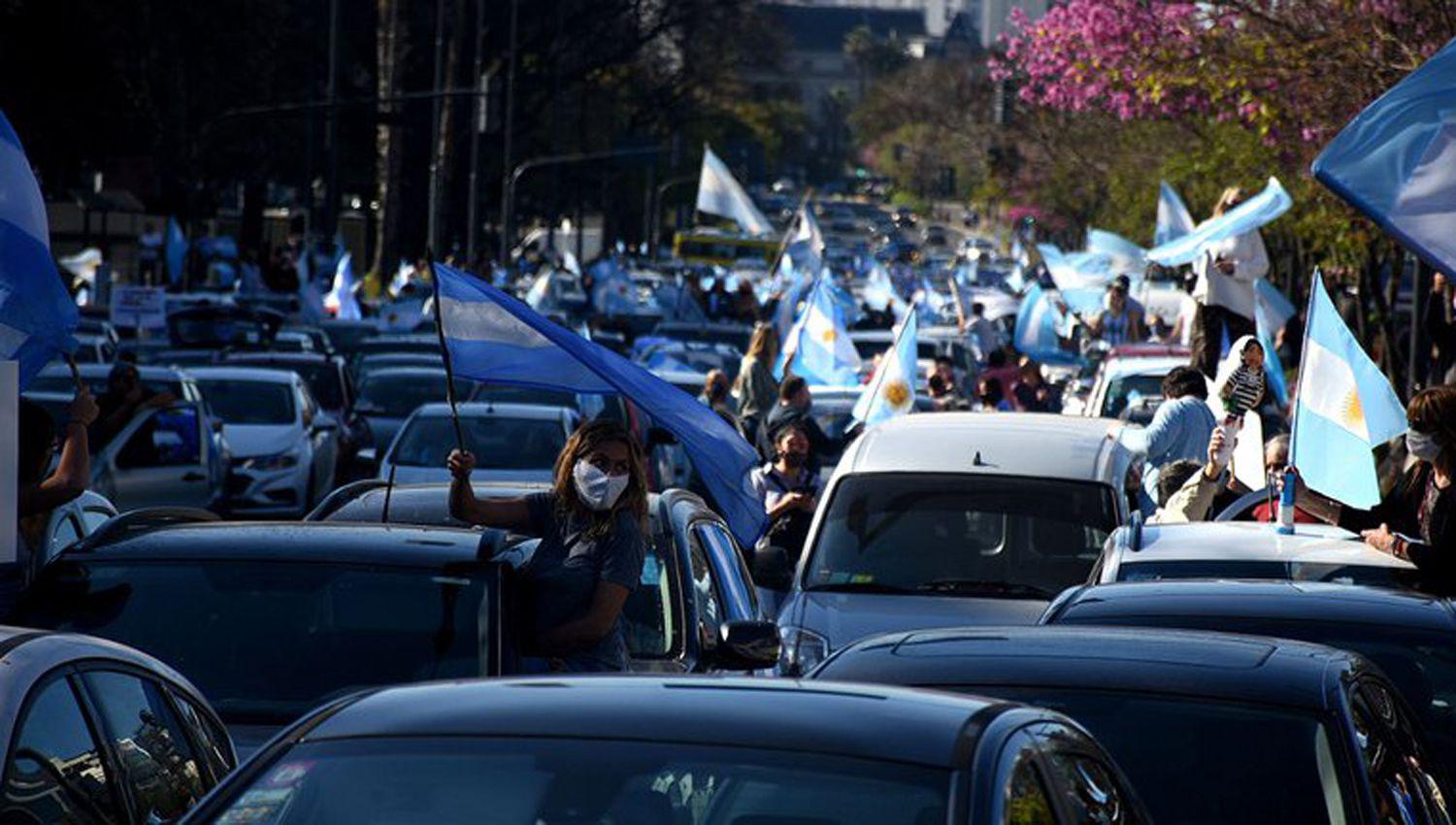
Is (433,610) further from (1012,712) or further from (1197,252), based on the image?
(1197,252)

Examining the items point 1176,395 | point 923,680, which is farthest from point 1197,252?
point 923,680

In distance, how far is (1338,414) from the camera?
13227 mm

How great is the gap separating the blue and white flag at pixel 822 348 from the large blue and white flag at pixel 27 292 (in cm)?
1753

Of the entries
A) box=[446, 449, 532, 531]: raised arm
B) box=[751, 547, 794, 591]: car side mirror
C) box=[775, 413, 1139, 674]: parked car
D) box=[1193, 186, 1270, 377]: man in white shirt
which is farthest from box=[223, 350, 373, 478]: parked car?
box=[446, 449, 532, 531]: raised arm

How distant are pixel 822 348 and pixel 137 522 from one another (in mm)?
18944

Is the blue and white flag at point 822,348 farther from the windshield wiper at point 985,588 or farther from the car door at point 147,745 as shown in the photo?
the car door at point 147,745

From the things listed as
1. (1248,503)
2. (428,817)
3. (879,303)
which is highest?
(428,817)

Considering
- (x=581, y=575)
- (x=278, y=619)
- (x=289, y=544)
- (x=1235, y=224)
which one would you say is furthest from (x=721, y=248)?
(x=278, y=619)

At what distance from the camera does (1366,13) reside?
22.2 m

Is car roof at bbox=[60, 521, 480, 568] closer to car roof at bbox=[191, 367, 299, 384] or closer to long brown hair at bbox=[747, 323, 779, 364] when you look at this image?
long brown hair at bbox=[747, 323, 779, 364]

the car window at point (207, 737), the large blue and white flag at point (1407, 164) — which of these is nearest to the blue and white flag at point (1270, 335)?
the large blue and white flag at point (1407, 164)

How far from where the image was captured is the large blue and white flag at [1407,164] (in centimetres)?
1117

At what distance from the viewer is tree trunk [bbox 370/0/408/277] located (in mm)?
57406

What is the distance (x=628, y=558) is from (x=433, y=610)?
71cm
